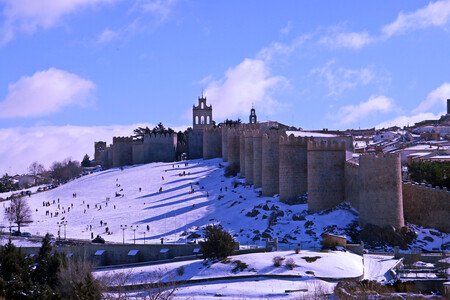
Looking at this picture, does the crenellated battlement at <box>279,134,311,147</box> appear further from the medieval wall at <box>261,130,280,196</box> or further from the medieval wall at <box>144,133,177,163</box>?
the medieval wall at <box>144,133,177,163</box>

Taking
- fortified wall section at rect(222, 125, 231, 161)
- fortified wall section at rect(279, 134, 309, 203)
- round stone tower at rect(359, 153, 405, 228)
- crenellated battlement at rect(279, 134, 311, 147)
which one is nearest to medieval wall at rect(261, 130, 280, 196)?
crenellated battlement at rect(279, 134, 311, 147)

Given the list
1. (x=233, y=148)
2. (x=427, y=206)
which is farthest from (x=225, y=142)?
(x=427, y=206)

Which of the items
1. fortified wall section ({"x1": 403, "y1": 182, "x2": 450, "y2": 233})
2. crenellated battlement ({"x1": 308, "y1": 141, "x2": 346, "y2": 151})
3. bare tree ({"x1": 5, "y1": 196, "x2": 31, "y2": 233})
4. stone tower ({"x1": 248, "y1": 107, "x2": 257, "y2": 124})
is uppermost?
stone tower ({"x1": 248, "y1": 107, "x2": 257, "y2": 124})

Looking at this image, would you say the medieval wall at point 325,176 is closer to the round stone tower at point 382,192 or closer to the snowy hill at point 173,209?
the snowy hill at point 173,209

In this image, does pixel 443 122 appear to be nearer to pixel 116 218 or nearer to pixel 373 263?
pixel 116 218

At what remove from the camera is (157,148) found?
8744 cm

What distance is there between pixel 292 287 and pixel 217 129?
45.3 meters

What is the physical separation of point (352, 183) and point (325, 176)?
1772 millimetres

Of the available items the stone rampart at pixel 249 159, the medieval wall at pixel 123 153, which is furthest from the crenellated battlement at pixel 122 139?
the stone rampart at pixel 249 159

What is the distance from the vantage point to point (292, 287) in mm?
36719

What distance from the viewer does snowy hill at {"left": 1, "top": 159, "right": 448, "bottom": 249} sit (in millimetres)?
49281

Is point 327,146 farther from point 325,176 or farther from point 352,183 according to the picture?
point 352,183

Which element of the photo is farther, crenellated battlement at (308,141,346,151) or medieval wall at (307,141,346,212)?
crenellated battlement at (308,141,346,151)

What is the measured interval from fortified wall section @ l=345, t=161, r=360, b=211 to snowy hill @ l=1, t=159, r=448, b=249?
0.59m
